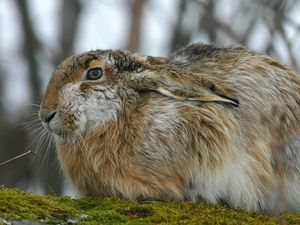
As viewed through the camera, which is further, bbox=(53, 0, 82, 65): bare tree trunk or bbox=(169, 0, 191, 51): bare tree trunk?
bbox=(53, 0, 82, 65): bare tree trunk

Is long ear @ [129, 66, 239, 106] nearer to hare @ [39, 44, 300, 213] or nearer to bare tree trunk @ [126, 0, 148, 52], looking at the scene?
hare @ [39, 44, 300, 213]

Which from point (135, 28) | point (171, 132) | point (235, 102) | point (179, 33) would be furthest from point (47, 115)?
point (179, 33)

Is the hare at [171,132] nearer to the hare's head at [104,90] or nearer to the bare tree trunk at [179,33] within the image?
the hare's head at [104,90]

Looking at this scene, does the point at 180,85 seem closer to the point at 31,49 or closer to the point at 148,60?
the point at 148,60

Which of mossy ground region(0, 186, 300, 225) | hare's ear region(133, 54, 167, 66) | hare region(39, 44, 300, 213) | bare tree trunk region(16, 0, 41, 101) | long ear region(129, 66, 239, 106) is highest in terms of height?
bare tree trunk region(16, 0, 41, 101)

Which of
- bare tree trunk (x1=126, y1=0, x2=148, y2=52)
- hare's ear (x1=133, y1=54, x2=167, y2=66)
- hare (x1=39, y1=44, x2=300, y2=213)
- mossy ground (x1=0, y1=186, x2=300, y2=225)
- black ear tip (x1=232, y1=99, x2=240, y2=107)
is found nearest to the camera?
mossy ground (x1=0, y1=186, x2=300, y2=225)

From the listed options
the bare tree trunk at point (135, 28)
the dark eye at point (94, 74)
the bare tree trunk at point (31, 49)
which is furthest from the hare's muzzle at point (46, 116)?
the bare tree trunk at point (31, 49)

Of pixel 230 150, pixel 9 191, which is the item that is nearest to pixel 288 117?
pixel 230 150

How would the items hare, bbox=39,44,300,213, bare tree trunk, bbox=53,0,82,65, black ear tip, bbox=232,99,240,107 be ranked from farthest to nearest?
bare tree trunk, bbox=53,0,82,65 → black ear tip, bbox=232,99,240,107 → hare, bbox=39,44,300,213

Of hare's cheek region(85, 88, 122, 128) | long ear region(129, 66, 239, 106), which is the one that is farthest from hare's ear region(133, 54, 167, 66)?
hare's cheek region(85, 88, 122, 128)
